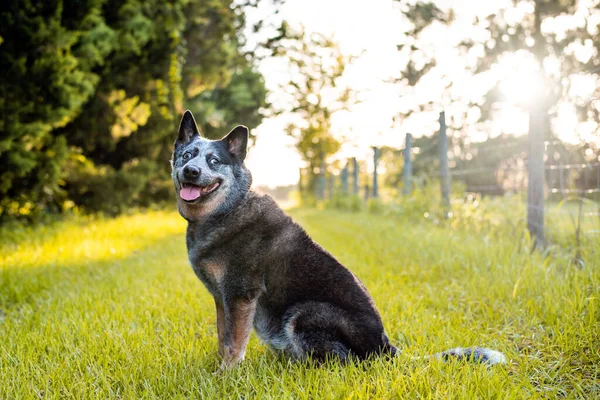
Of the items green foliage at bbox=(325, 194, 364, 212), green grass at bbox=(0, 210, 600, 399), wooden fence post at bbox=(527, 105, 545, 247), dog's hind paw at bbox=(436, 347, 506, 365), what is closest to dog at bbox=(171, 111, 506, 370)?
dog's hind paw at bbox=(436, 347, 506, 365)

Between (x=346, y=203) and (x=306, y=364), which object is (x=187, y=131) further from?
(x=346, y=203)

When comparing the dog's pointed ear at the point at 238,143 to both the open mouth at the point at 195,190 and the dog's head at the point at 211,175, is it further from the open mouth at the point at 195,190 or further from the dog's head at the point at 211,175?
the open mouth at the point at 195,190

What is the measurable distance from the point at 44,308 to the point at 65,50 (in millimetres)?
5159

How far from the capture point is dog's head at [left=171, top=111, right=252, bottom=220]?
2.94m

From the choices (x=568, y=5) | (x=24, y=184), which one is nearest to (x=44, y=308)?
(x=24, y=184)

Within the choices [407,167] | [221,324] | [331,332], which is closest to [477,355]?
[331,332]

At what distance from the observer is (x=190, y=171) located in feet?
9.39

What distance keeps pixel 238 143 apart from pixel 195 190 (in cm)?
49

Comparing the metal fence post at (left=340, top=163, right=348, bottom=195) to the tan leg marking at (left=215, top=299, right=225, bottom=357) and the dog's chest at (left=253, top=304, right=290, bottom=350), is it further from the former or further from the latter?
the dog's chest at (left=253, top=304, right=290, bottom=350)

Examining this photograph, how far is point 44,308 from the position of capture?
4105mm

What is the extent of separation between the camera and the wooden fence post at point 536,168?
5.77 m

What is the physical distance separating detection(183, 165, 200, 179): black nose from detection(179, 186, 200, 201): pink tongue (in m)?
0.12

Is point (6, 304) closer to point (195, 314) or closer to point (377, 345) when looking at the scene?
point (195, 314)

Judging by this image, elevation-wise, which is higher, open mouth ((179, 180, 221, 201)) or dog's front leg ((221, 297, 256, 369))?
open mouth ((179, 180, 221, 201))
